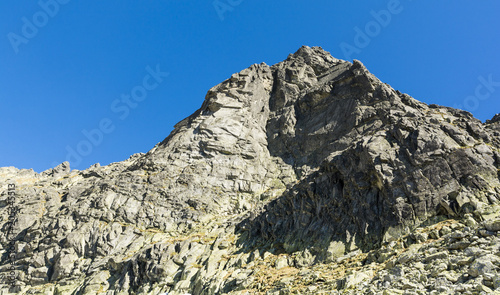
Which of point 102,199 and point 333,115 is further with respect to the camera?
point 333,115

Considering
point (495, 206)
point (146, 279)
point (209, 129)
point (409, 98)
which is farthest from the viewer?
point (209, 129)

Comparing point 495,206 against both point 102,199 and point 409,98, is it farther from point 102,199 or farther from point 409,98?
point 102,199

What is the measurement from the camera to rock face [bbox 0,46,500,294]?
92.1ft

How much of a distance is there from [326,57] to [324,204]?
63956 millimetres

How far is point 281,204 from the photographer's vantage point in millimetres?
44938

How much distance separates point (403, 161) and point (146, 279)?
32909 mm

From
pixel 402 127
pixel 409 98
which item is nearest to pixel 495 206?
pixel 402 127

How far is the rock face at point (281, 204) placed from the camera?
28.1 m

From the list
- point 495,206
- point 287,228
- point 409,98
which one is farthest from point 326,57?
point 495,206

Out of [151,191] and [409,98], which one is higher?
[409,98]

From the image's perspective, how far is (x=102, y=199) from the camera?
187ft

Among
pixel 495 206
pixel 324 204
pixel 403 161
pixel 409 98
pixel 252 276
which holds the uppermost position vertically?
pixel 409 98

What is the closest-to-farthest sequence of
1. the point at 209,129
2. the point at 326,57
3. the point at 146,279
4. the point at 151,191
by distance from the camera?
the point at 146,279, the point at 151,191, the point at 209,129, the point at 326,57

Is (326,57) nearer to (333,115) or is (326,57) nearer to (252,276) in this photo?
(333,115)
